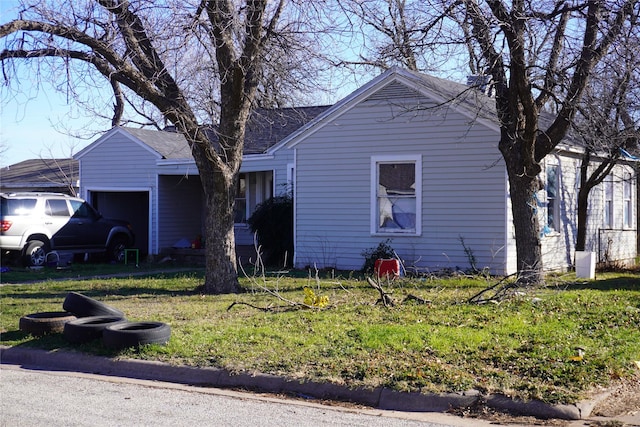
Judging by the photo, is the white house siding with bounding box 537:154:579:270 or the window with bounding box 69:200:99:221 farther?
the window with bounding box 69:200:99:221

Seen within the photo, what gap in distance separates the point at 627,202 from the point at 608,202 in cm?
166

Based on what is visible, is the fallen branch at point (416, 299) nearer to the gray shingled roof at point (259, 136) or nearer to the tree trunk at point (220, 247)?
the tree trunk at point (220, 247)

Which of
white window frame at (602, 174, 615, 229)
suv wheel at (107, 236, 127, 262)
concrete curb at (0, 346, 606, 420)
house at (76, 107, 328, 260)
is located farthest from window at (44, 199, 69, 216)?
white window frame at (602, 174, 615, 229)

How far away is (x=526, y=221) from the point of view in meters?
13.6

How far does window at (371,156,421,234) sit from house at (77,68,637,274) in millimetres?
23

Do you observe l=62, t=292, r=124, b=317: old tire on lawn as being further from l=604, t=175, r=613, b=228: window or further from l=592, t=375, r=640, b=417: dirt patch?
l=604, t=175, r=613, b=228: window

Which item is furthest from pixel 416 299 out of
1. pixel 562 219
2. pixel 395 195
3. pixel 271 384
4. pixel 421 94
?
pixel 562 219

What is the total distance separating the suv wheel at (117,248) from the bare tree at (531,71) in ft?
43.8

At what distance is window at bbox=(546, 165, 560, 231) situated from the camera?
17922 mm

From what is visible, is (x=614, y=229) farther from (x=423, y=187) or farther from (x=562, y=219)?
(x=423, y=187)

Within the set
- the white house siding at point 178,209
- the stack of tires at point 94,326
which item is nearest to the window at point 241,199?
the white house siding at point 178,209

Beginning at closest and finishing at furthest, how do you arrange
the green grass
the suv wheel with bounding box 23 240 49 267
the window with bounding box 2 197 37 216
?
the green grass → the window with bounding box 2 197 37 216 → the suv wheel with bounding box 23 240 49 267

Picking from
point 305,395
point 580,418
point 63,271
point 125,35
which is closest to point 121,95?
point 125,35

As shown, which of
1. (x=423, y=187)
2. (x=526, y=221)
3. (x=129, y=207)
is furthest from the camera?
(x=129, y=207)
